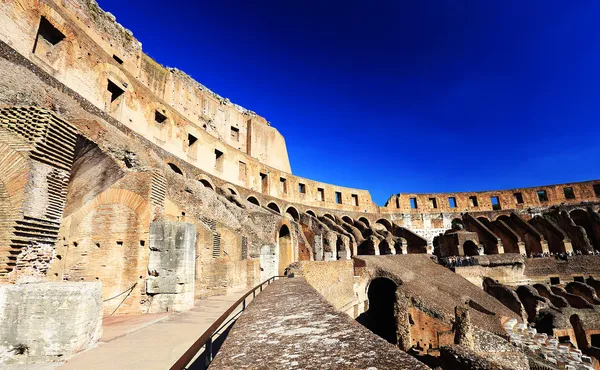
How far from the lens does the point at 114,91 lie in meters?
14.4

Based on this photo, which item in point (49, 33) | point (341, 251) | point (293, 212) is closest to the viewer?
point (49, 33)

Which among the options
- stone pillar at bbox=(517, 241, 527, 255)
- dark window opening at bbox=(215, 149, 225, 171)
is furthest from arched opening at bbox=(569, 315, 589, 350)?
dark window opening at bbox=(215, 149, 225, 171)

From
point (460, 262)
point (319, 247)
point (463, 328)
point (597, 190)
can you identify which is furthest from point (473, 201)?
point (463, 328)

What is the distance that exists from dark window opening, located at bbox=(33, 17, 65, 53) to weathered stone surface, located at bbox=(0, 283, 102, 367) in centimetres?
1163

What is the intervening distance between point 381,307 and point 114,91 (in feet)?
61.5

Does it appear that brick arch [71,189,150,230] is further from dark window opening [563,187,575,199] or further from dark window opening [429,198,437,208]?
dark window opening [563,187,575,199]

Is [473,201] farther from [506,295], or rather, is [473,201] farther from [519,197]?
[506,295]

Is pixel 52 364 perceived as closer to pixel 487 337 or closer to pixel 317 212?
pixel 487 337

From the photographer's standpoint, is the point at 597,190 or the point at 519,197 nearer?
the point at 597,190

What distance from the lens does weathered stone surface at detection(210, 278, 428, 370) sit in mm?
1305

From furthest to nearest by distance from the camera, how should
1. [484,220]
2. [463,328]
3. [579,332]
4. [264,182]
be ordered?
1. [484,220]
2. [264,182]
3. [579,332]
4. [463,328]

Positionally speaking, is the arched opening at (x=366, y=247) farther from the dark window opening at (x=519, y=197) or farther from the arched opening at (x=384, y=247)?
the dark window opening at (x=519, y=197)

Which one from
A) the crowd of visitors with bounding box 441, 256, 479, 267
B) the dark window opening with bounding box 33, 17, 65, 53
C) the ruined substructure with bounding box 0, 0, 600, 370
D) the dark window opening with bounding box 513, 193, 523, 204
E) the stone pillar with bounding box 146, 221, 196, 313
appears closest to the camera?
the ruined substructure with bounding box 0, 0, 600, 370

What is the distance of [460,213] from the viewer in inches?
1325
